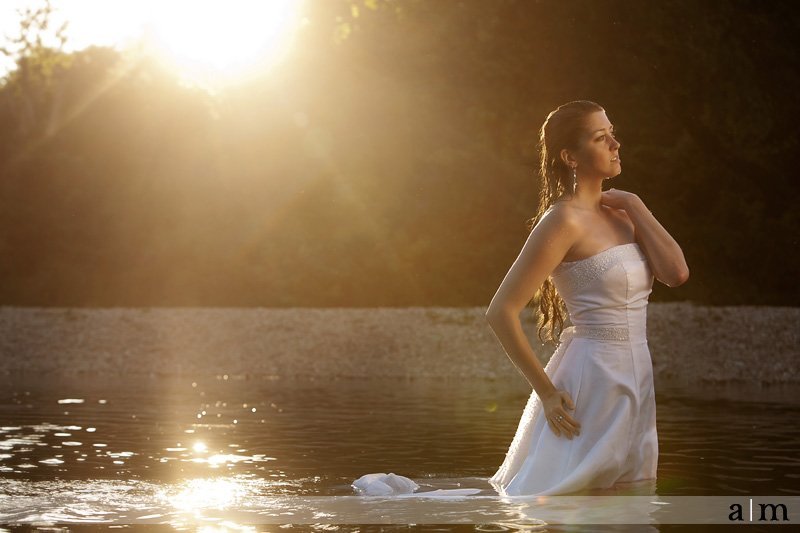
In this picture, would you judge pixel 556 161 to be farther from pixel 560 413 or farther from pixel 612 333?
pixel 560 413

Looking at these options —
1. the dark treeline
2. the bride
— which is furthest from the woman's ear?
the dark treeline

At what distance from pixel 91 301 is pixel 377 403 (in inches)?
611

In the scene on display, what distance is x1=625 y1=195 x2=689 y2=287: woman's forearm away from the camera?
550 centimetres

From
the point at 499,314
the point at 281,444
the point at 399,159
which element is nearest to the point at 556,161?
the point at 499,314

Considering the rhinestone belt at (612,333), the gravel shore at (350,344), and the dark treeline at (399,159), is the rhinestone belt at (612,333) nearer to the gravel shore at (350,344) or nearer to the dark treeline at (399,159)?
the gravel shore at (350,344)

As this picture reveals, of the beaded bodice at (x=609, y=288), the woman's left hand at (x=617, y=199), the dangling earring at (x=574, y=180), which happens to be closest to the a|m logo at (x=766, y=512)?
the beaded bodice at (x=609, y=288)

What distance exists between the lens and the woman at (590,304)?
18.0ft

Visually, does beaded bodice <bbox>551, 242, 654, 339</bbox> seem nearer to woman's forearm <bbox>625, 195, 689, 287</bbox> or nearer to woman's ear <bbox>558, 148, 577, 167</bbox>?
woman's forearm <bbox>625, 195, 689, 287</bbox>

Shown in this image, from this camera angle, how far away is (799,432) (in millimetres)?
11516

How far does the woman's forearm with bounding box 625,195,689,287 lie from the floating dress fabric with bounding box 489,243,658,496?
0.09 meters

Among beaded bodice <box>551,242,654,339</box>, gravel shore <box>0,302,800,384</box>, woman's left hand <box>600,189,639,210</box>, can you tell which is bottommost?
beaded bodice <box>551,242,654,339</box>

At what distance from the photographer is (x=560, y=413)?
556 centimetres

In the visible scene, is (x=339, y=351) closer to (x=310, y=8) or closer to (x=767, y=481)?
(x=310, y=8)

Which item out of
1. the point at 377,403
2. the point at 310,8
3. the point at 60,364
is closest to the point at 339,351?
the point at 60,364
